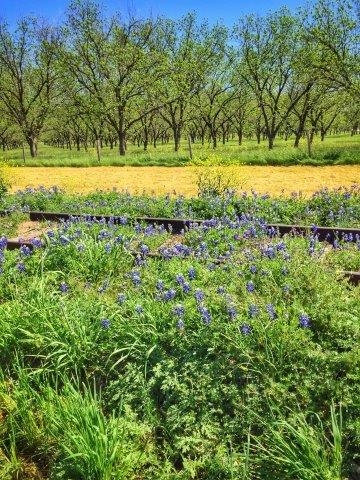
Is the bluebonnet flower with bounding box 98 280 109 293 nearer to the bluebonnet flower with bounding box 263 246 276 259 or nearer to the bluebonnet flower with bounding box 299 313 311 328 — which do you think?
the bluebonnet flower with bounding box 263 246 276 259

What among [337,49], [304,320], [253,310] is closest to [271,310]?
[253,310]

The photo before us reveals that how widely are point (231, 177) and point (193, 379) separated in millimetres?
10449

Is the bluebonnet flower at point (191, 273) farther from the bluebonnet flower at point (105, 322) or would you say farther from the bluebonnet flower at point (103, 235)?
the bluebonnet flower at point (103, 235)

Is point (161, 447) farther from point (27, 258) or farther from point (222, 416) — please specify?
point (27, 258)

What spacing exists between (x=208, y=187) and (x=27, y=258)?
7246 mm

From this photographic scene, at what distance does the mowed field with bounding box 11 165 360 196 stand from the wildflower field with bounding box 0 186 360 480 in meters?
9.22

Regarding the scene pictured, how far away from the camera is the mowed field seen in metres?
15.3

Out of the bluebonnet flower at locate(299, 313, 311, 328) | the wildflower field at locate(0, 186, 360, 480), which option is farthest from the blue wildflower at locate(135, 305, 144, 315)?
the bluebonnet flower at locate(299, 313, 311, 328)

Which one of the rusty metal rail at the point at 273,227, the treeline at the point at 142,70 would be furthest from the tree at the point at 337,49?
the rusty metal rail at the point at 273,227

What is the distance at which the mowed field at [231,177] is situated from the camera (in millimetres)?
15317

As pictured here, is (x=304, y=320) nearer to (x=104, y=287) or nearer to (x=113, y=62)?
(x=104, y=287)

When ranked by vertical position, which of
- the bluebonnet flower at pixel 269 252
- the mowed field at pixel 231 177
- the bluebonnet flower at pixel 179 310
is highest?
the mowed field at pixel 231 177

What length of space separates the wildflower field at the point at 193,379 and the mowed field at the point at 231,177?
9.22m

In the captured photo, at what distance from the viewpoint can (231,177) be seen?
13.2 meters
